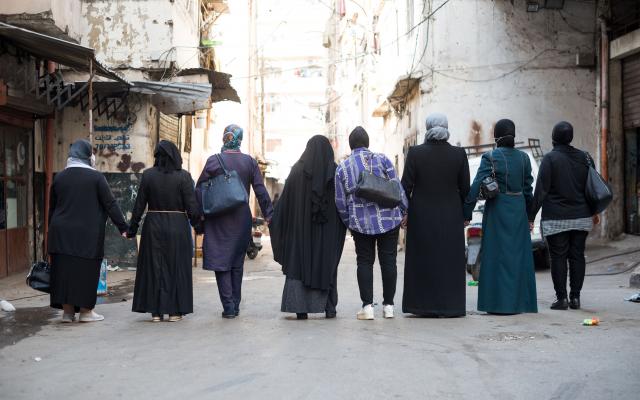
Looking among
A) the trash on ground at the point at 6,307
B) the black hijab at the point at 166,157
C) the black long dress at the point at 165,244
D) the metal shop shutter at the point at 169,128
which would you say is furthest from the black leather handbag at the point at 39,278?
the metal shop shutter at the point at 169,128

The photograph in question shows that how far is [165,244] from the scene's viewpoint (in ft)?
24.5

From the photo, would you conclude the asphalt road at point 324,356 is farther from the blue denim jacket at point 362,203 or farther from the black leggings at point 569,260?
the blue denim jacket at point 362,203

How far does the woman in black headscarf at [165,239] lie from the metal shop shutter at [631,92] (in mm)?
10522

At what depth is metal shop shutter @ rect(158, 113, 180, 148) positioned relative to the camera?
15.6 metres

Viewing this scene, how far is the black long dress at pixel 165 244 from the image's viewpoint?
7406 mm

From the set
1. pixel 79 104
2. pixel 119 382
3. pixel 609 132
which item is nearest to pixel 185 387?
pixel 119 382

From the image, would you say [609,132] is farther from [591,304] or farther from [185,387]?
[185,387]

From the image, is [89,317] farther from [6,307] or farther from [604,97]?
[604,97]

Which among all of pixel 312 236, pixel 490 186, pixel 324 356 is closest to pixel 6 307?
pixel 312 236

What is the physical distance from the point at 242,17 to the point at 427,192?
23.8m

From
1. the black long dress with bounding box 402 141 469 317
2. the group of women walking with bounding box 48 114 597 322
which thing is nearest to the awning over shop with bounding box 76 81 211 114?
the group of women walking with bounding box 48 114 597 322

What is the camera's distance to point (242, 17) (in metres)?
29.9

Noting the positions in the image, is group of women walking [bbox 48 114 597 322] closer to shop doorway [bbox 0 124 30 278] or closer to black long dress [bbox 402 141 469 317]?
black long dress [bbox 402 141 469 317]

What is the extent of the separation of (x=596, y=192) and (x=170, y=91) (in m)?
7.74
